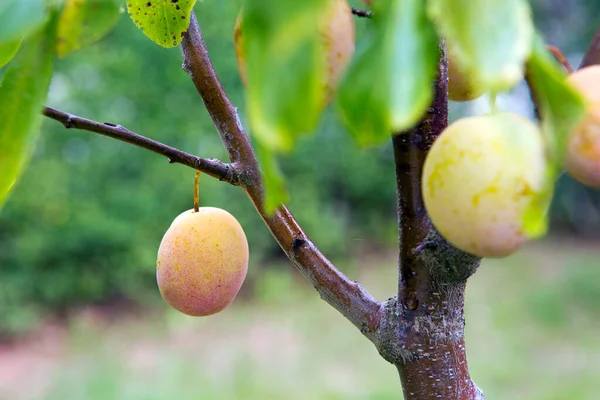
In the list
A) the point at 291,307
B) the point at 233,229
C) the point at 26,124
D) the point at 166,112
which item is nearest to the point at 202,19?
the point at 166,112

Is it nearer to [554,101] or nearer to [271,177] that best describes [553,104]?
[554,101]

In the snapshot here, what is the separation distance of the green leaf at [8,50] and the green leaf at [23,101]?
4 cm

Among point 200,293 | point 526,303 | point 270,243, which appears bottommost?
point 270,243

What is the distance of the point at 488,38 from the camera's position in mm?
211

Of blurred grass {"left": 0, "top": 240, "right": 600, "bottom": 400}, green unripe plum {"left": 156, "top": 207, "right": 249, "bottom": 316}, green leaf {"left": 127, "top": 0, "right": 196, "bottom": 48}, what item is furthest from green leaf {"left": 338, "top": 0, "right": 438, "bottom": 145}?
blurred grass {"left": 0, "top": 240, "right": 600, "bottom": 400}

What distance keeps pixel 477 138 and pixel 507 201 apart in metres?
0.03

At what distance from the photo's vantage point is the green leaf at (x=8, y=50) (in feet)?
1.10

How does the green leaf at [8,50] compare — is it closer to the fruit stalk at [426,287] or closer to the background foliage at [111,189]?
the fruit stalk at [426,287]

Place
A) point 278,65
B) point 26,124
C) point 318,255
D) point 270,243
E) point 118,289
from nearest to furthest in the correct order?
point 278,65 → point 26,124 → point 318,255 → point 118,289 → point 270,243

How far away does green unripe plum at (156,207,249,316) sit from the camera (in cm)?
57

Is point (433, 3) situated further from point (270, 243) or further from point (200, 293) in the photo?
point (270, 243)

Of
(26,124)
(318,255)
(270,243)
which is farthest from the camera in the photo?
(270,243)

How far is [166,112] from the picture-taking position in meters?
3.30

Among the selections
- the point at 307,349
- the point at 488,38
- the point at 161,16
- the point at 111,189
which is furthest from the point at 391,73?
the point at 111,189
